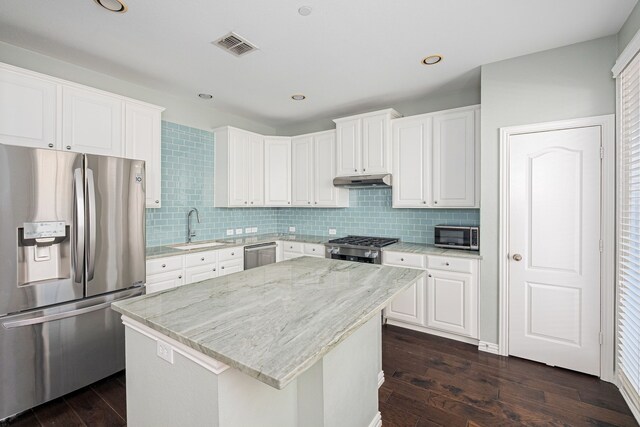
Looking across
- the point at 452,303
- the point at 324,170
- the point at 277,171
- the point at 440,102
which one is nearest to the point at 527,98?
the point at 440,102

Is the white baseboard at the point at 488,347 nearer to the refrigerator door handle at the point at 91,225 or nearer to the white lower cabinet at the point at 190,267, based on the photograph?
the white lower cabinet at the point at 190,267

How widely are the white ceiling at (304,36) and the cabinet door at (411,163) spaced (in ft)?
1.61

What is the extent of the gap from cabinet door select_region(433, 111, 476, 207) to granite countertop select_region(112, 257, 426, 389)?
1596 millimetres

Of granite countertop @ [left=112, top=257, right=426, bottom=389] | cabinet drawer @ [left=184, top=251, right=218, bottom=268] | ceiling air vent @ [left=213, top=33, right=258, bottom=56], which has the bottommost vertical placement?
cabinet drawer @ [left=184, top=251, right=218, bottom=268]

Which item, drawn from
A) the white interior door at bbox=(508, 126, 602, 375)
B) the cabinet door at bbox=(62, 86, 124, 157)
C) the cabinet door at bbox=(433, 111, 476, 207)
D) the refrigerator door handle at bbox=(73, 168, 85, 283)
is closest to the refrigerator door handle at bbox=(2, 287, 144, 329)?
the refrigerator door handle at bbox=(73, 168, 85, 283)

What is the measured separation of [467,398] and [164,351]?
2113 millimetres

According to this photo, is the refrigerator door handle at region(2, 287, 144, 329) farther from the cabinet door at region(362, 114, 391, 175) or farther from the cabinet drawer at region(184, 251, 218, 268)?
the cabinet door at region(362, 114, 391, 175)

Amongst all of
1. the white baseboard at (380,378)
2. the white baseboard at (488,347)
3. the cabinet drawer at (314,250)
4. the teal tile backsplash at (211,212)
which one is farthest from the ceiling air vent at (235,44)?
the white baseboard at (488,347)

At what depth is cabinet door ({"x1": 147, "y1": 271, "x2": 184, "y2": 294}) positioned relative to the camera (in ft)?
9.28

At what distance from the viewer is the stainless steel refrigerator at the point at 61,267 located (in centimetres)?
188

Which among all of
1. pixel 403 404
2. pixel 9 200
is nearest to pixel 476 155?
pixel 403 404

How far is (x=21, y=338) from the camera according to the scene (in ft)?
6.33

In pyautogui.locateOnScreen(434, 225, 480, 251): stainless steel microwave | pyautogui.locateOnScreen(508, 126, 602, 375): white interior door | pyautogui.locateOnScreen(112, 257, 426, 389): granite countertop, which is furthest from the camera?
pyautogui.locateOnScreen(434, 225, 480, 251): stainless steel microwave

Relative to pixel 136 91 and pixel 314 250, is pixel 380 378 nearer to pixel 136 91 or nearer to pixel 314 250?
pixel 314 250
